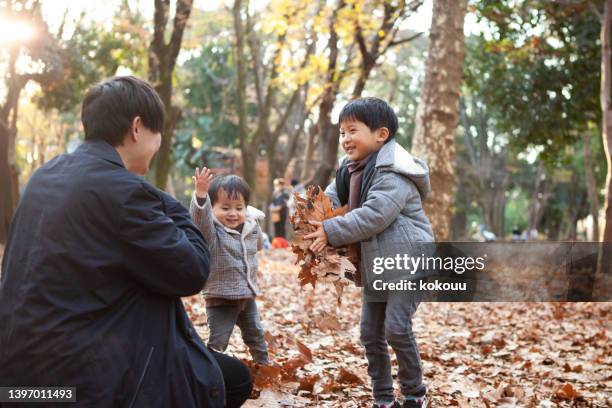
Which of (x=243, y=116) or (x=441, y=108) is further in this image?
(x=243, y=116)

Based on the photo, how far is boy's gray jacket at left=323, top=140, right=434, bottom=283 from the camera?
374 cm

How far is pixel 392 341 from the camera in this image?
3.87 metres

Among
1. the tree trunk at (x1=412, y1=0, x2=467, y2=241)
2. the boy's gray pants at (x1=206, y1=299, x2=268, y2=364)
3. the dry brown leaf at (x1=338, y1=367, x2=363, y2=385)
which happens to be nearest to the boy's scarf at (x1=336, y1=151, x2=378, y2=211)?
the boy's gray pants at (x1=206, y1=299, x2=268, y2=364)

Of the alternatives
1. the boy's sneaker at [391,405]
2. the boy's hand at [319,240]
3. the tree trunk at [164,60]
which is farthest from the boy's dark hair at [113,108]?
the tree trunk at [164,60]

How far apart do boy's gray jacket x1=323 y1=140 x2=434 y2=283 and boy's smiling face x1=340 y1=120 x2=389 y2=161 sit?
6 cm

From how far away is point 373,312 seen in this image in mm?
4078

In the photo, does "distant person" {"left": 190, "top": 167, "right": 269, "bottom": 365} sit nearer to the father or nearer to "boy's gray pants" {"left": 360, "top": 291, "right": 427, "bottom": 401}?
"boy's gray pants" {"left": 360, "top": 291, "right": 427, "bottom": 401}

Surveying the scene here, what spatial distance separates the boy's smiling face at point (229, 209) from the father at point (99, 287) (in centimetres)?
179

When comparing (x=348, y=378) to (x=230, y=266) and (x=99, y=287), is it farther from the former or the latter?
(x=99, y=287)

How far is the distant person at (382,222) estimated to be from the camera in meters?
3.76

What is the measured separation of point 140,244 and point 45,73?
58.8 feet

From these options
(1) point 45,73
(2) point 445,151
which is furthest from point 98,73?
(2) point 445,151

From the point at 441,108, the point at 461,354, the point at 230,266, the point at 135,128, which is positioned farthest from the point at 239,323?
the point at 441,108

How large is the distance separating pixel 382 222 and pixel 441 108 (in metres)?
5.31
